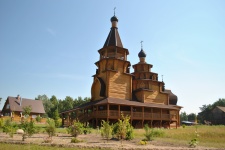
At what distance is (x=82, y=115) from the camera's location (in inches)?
1211

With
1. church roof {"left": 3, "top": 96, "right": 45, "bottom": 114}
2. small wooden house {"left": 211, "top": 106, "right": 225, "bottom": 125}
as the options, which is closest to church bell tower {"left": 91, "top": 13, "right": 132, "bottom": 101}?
church roof {"left": 3, "top": 96, "right": 45, "bottom": 114}

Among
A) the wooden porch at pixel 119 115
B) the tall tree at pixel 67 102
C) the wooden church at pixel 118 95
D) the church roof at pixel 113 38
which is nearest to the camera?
the wooden porch at pixel 119 115

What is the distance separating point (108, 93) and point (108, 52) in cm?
709

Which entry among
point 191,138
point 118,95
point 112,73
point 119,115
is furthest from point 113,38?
point 191,138

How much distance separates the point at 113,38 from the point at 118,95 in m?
9.66

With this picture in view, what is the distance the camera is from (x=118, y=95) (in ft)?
105

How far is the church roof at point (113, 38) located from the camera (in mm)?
34100

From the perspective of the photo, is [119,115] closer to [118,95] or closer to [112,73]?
[118,95]

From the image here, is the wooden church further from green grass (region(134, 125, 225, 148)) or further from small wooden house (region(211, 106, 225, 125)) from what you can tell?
small wooden house (region(211, 106, 225, 125))

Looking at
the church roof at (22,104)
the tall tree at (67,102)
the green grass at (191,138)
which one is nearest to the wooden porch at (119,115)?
the green grass at (191,138)

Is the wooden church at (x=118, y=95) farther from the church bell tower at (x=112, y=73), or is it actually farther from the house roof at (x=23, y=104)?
the house roof at (x=23, y=104)

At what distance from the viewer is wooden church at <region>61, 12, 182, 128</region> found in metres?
29.8

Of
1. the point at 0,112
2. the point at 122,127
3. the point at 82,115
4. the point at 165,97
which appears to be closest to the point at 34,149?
the point at 122,127

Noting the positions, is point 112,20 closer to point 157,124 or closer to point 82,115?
point 82,115
